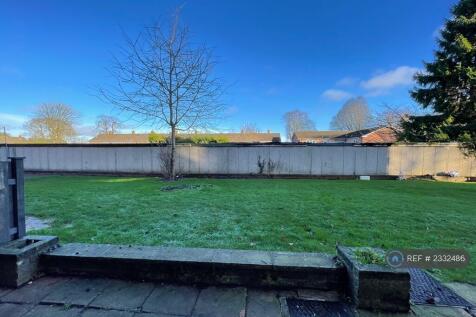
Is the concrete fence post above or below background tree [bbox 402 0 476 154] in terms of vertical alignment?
below

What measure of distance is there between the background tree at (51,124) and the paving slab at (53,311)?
24.4 metres

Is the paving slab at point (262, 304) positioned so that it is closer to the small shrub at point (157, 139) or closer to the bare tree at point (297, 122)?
the small shrub at point (157, 139)

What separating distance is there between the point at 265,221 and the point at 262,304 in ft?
6.83

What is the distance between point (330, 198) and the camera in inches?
227

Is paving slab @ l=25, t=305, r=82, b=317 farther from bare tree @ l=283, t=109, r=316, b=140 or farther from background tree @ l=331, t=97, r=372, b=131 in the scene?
bare tree @ l=283, t=109, r=316, b=140

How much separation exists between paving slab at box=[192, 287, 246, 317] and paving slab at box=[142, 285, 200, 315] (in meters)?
0.06

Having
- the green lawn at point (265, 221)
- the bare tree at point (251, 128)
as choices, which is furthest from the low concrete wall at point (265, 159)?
the bare tree at point (251, 128)

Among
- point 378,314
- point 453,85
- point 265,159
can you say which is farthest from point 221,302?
point 453,85

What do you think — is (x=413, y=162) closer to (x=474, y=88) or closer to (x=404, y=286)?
(x=474, y=88)

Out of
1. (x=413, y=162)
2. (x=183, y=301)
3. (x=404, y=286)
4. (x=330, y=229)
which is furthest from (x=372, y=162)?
(x=183, y=301)

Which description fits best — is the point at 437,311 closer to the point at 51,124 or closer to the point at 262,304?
the point at 262,304

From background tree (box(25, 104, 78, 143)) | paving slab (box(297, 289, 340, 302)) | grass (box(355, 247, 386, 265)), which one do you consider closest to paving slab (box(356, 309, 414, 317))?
paving slab (box(297, 289, 340, 302))

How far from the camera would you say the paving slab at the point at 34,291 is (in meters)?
1.70

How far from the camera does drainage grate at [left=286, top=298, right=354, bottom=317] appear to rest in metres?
1.58
